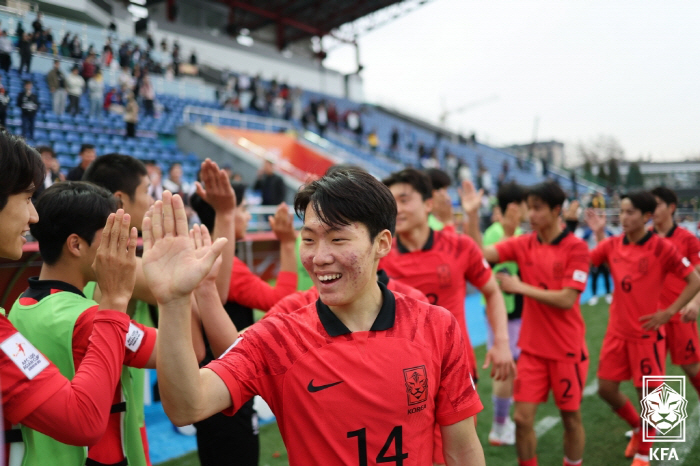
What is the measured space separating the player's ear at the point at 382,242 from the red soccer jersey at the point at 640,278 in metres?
A: 3.23

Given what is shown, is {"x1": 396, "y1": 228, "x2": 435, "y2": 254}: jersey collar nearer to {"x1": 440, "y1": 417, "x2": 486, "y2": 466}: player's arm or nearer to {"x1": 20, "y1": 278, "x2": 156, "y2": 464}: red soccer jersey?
{"x1": 440, "y1": 417, "x2": 486, "y2": 466}: player's arm

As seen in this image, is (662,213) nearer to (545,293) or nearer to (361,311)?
(545,293)

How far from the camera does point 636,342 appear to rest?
4059 millimetres

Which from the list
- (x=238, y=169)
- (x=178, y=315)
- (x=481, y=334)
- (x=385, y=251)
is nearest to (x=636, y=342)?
(x=385, y=251)

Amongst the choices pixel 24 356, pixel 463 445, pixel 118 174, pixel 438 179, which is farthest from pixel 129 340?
pixel 438 179

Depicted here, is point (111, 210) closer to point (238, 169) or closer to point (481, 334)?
point (481, 334)

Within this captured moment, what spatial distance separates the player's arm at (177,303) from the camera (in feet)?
4.30

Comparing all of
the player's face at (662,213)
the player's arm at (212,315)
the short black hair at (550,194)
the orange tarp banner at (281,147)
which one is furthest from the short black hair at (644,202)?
the orange tarp banner at (281,147)

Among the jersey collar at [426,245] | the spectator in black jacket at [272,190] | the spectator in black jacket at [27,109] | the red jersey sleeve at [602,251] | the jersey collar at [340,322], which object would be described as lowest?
the jersey collar at [340,322]

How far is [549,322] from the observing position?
3736 millimetres

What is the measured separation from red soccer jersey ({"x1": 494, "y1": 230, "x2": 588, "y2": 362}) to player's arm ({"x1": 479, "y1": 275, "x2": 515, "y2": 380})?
641 millimetres

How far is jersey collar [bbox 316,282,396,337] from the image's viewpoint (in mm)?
1643

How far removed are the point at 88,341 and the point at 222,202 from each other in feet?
2.94

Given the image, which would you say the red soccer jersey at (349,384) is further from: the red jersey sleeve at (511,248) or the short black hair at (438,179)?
the short black hair at (438,179)
